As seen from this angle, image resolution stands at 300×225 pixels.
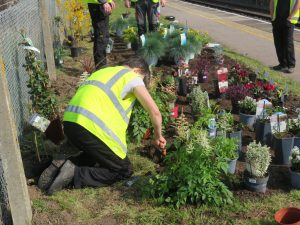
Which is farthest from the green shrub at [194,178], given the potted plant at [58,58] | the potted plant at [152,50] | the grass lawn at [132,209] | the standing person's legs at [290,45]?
the potted plant at [58,58]

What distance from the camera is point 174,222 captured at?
329 cm

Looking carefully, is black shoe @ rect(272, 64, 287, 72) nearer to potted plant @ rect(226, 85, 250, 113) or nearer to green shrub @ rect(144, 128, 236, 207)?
potted plant @ rect(226, 85, 250, 113)

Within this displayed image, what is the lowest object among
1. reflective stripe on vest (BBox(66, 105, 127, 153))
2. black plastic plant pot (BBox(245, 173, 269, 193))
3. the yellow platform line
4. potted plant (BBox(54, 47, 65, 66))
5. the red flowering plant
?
the yellow platform line

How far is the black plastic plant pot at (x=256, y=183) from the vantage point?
3.58m

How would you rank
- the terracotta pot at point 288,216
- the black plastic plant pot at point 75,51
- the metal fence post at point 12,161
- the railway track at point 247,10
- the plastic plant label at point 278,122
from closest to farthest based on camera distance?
the metal fence post at point 12,161
the terracotta pot at point 288,216
the plastic plant label at point 278,122
the black plastic plant pot at point 75,51
the railway track at point 247,10

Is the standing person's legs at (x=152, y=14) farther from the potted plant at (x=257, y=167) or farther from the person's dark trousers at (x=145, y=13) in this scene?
the potted plant at (x=257, y=167)

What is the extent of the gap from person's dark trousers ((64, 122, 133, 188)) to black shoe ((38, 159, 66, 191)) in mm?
174

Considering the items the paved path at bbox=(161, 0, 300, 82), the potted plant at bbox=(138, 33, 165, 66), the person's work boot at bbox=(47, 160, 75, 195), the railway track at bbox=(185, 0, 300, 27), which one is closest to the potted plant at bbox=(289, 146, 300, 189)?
the person's work boot at bbox=(47, 160, 75, 195)

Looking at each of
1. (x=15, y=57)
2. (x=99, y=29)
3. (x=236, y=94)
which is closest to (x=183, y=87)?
(x=236, y=94)

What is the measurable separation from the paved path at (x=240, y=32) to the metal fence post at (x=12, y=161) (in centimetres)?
548

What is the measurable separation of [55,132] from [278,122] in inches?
93.6

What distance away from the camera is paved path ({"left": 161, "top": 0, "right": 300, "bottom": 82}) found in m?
9.26

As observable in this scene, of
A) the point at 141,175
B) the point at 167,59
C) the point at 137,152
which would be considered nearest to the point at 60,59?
the point at 167,59

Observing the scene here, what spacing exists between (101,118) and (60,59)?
474 centimetres
